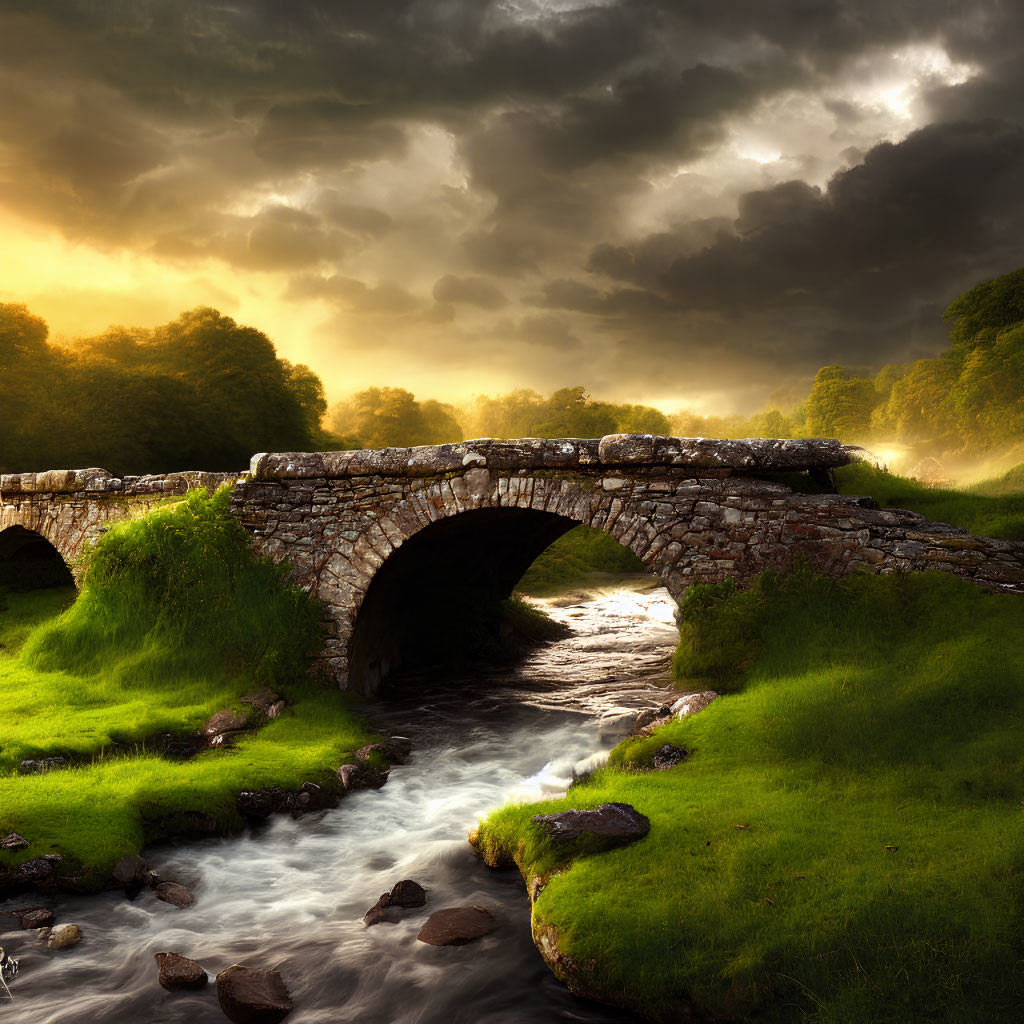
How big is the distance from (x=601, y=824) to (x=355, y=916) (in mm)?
1759

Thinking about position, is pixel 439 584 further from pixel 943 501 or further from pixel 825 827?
pixel 825 827

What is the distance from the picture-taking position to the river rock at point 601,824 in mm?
4770

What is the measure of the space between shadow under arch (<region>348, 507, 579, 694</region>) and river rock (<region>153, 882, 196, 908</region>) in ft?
13.3

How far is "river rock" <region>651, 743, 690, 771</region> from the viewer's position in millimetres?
6050

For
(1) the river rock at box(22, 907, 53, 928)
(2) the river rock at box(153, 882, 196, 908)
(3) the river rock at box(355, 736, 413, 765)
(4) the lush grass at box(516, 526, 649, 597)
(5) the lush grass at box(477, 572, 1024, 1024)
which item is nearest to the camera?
(5) the lush grass at box(477, 572, 1024, 1024)

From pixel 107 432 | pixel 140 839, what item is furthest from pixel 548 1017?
pixel 107 432

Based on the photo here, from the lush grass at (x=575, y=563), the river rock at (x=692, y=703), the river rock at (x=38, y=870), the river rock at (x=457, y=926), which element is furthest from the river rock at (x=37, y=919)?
the lush grass at (x=575, y=563)

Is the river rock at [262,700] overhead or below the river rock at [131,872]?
overhead

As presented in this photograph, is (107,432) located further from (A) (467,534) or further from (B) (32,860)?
(B) (32,860)

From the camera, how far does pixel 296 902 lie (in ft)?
17.1

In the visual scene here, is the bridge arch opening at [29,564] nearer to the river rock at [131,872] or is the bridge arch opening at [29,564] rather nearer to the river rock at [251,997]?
the river rock at [131,872]

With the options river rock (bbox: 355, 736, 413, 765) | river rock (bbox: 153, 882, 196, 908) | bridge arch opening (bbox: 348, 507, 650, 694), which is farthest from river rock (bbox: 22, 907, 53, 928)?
bridge arch opening (bbox: 348, 507, 650, 694)

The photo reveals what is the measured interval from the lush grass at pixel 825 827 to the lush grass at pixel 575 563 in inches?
688

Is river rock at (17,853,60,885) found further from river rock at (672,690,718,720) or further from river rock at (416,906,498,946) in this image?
river rock at (672,690,718,720)
